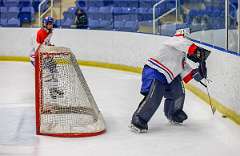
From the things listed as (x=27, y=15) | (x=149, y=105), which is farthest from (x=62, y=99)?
(x=27, y=15)

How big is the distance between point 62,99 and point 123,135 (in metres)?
0.68

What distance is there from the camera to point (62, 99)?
18.7ft

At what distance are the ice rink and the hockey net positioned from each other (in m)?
0.13

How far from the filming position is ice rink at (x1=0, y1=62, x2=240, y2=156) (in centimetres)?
490

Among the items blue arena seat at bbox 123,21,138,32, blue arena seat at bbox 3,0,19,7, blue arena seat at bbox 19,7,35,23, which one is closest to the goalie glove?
blue arena seat at bbox 123,21,138,32

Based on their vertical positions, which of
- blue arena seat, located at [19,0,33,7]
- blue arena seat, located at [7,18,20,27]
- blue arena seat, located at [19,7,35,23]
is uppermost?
blue arena seat, located at [19,0,33,7]

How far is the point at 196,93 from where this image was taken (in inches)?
299

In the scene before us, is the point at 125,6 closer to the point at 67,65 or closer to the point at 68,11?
the point at 68,11

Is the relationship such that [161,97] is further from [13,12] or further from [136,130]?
[13,12]

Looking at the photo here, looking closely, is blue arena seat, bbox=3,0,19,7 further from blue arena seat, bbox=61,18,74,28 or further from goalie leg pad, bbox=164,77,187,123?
goalie leg pad, bbox=164,77,187,123

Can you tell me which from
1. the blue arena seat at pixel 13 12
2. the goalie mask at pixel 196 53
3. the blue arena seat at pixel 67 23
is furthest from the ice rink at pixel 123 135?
the blue arena seat at pixel 13 12

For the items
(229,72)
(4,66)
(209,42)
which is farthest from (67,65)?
(4,66)

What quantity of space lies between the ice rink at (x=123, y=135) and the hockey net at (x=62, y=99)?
131mm

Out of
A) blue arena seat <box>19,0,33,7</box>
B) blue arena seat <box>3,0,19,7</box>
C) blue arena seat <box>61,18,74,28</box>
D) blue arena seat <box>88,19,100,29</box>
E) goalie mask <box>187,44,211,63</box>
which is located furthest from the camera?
blue arena seat <box>3,0,19,7</box>
